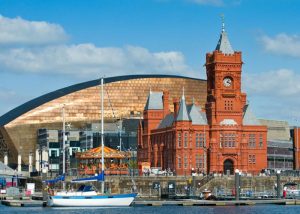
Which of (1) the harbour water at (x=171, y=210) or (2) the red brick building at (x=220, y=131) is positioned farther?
(2) the red brick building at (x=220, y=131)

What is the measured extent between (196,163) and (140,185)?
16395mm

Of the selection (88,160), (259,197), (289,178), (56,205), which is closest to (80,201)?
(56,205)

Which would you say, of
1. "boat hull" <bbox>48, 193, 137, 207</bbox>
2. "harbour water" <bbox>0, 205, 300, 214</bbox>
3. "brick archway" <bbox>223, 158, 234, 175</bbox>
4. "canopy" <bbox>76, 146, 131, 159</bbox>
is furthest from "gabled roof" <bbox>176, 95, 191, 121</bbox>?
"boat hull" <bbox>48, 193, 137, 207</bbox>

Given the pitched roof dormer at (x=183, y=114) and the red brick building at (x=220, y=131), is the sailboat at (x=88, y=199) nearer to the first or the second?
the red brick building at (x=220, y=131)

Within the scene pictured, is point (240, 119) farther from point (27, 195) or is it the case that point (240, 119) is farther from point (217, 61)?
point (27, 195)

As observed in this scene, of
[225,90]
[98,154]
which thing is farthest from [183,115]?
[98,154]

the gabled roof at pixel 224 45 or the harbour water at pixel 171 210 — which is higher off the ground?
the gabled roof at pixel 224 45

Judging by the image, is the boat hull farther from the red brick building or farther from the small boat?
the red brick building

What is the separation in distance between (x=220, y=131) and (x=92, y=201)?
60.0 m

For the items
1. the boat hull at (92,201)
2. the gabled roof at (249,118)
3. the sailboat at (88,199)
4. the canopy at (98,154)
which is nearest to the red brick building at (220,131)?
the gabled roof at (249,118)

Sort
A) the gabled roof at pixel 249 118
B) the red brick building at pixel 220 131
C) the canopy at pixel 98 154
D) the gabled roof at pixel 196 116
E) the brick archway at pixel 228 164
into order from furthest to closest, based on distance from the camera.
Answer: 1. the gabled roof at pixel 249 118
2. the gabled roof at pixel 196 116
3. the brick archway at pixel 228 164
4. the red brick building at pixel 220 131
5. the canopy at pixel 98 154

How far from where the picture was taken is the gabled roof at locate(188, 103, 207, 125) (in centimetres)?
19038

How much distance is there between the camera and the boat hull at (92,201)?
133 meters

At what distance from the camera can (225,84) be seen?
192125 mm
